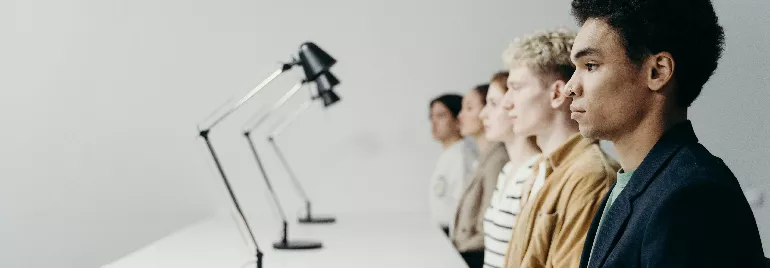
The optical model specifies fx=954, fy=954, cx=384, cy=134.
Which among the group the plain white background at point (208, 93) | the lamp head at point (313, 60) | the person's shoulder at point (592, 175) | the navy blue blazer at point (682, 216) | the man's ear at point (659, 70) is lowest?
the navy blue blazer at point (682, 216)

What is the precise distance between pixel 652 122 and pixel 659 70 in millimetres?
68

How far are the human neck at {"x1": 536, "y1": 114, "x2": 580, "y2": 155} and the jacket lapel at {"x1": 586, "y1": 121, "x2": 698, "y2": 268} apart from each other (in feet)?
3.22

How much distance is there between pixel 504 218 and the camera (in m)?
2.39

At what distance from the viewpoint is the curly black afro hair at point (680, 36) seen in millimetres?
1205

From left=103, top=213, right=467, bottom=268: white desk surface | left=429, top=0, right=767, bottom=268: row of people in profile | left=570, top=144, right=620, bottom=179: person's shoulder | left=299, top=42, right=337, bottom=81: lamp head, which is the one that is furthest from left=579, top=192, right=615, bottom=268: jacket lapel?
left=299, top=42, right=337, bottom=81: lamp head

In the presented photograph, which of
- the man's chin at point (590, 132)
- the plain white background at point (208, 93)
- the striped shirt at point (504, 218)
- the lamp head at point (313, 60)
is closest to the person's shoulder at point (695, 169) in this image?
the man's chin at point (590, 132)

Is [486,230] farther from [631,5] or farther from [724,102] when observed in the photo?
[631,5]

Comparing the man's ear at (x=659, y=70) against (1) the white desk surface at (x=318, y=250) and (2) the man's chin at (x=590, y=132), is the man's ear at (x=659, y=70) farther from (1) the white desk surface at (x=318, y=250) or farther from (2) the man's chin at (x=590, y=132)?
(1) the white desk surface at (x=318, y=250)

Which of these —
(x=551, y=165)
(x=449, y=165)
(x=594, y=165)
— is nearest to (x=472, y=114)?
(x=449, y=165)

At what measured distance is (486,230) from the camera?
8.20ft

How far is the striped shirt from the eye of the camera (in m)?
2.36

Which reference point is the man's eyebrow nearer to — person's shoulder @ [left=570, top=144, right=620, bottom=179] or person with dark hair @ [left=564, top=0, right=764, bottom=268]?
person with dark hair @ [left=564, top=0, right=764, bottom=268]

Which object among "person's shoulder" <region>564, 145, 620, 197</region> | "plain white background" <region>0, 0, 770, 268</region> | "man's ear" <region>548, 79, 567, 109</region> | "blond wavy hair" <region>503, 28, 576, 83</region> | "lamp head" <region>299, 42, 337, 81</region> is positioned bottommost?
"person's shoulder" <region>564, 145, 620, 197</region>

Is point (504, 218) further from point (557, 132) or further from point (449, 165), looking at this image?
point (449, 165)
